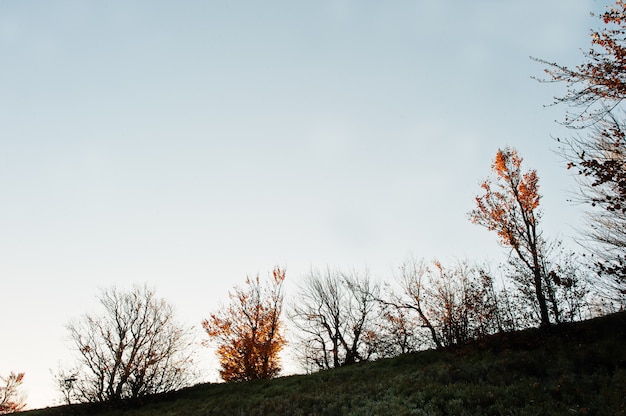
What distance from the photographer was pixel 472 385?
1115 cm

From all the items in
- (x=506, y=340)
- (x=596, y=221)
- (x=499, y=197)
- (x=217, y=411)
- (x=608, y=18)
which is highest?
(x=499, y=197)

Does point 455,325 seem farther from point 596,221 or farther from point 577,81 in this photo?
point 577,81

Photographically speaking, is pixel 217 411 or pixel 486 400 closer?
pixel 486 400

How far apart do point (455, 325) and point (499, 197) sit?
8725mm

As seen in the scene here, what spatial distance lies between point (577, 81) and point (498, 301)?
18389mm

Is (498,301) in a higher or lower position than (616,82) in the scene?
lower

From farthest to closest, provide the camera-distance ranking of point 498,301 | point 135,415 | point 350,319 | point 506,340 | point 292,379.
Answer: point 350,319 < point 498,301 < point 292,379 < point 135,415 < point 506,340

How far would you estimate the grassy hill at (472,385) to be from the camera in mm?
9195

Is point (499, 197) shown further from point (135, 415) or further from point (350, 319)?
point (135, 415)

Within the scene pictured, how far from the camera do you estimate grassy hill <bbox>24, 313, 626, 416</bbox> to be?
920cm

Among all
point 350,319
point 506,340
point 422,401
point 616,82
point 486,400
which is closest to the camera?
point 616,82

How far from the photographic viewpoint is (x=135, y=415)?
18016 millimetres

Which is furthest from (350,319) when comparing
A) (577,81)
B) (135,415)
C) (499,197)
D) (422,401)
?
(577,81)

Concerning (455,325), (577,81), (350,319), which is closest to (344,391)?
(455,325)
